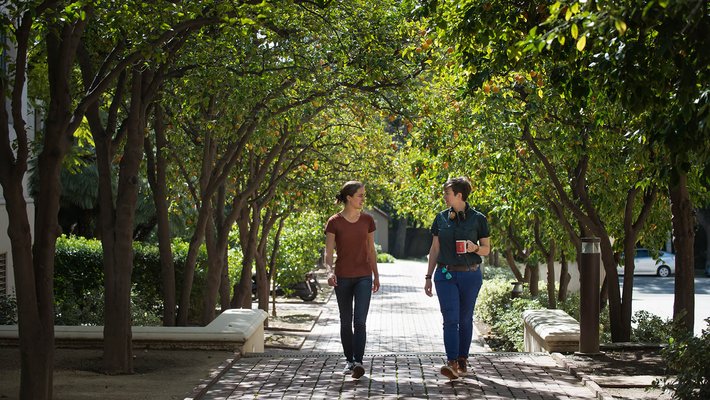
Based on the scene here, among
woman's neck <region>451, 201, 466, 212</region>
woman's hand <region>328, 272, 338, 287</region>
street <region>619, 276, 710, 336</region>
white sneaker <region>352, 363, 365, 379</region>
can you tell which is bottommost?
street <region>619, 276, 710, 336</region>

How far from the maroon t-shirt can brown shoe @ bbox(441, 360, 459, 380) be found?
1.02 m

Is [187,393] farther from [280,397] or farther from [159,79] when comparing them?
[159,79]

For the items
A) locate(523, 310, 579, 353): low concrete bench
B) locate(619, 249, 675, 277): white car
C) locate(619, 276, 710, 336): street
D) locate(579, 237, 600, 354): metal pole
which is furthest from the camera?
locate(619, 249, 675, 277): white car

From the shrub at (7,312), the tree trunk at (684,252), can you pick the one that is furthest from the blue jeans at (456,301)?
the shrub at (7,312)

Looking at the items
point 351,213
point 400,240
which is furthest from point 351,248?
point 400,240

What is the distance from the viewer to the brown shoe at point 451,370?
9.03 meters

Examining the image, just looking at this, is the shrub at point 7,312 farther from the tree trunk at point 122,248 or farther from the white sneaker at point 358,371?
A: the white sneaker at point 358,371

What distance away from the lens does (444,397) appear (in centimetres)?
843

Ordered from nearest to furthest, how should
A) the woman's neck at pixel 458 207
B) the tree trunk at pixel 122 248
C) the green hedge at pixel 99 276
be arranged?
the woman's neck at pixel 458 207 < the tree trunk at pixel 122 248 < the green hedge at pixel 99 276

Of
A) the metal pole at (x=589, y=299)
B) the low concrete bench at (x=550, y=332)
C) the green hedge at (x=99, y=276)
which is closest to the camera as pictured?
the metal pole at (x=589, y=299)

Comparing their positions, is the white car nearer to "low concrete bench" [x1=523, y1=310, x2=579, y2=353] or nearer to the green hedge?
the green hedge

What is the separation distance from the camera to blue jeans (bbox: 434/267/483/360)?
911 centimetres

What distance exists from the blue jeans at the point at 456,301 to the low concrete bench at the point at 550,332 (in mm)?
2406

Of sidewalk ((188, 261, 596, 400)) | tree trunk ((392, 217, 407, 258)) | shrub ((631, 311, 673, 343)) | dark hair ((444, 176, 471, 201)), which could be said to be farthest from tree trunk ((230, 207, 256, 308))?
tree trunk ((392, 217, 407, 258))
